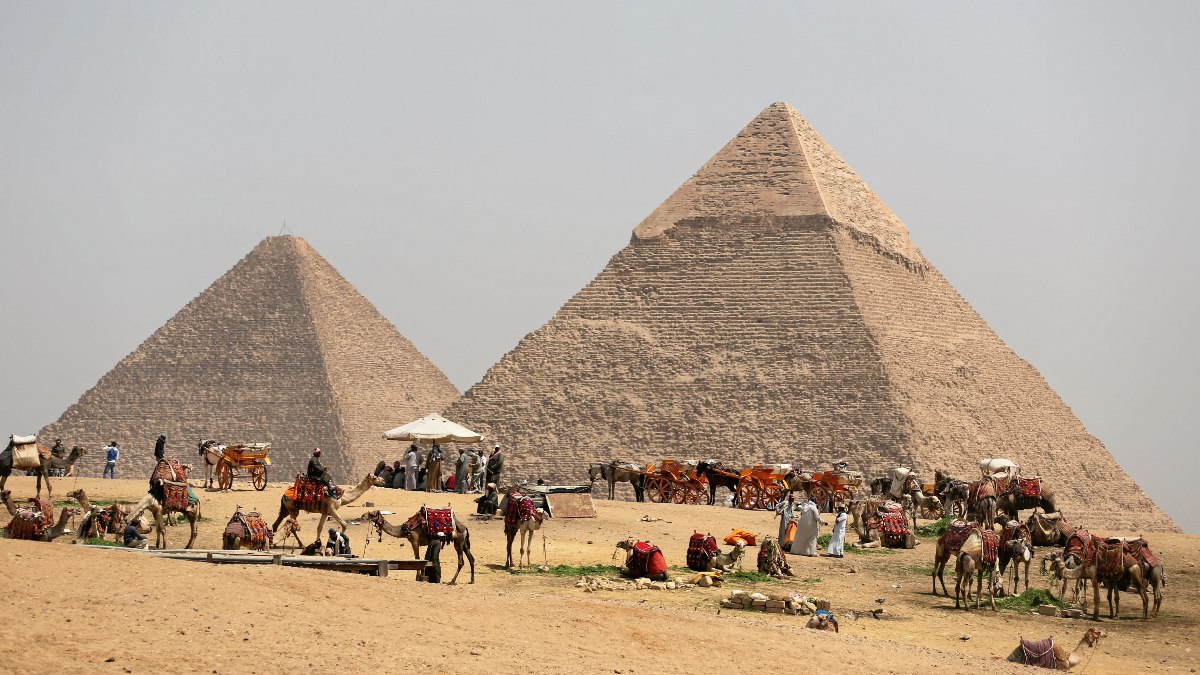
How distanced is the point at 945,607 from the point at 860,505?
11.6 metres

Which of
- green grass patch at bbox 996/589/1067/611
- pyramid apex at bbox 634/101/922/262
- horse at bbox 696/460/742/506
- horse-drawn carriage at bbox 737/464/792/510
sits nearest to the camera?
green grass patch at bbox 996/589/1067/611

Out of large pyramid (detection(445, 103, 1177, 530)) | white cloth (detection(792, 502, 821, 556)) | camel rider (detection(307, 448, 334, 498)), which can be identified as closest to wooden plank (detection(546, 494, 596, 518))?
white cloth (detection(792, 502, 821, 556))

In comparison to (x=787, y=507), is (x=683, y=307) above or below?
above

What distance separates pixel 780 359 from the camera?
73.0 metres

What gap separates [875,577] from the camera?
22562mm

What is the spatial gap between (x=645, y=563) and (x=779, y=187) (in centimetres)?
5918

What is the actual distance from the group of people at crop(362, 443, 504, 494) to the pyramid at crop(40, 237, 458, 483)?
65439 mm

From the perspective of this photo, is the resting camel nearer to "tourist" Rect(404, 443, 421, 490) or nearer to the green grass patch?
the green grass patch

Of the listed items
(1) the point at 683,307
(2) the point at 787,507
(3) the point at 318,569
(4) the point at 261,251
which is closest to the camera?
(3) the point at 318,569

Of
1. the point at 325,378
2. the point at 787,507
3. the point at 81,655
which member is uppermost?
the point at 325,378

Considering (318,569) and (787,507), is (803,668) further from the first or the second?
(787,507)

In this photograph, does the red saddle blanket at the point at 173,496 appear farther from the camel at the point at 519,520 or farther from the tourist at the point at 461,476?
the tourist at the point at 461,476

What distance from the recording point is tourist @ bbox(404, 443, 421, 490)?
121 feet

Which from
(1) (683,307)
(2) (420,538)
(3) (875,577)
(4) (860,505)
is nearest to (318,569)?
(2) (420,538)
